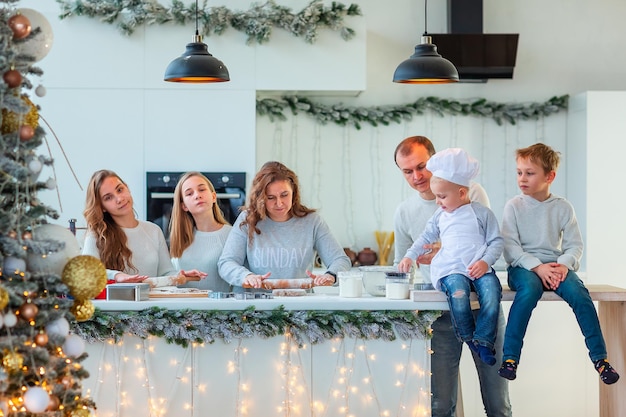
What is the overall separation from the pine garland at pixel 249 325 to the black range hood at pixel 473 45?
2.91 metres

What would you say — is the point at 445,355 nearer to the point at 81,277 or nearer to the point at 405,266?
the point at 405,266

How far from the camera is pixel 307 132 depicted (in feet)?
20.4

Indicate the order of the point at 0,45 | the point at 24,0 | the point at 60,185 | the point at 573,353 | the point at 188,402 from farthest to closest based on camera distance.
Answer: the point at 24,0 < the point at 60,185 < the point at 573,353 < the point at 188,402 < the point at 0,45

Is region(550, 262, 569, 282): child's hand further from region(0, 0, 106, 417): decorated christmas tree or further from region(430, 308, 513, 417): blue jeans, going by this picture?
region(0, 0, 106, 417): decorated christmas tree

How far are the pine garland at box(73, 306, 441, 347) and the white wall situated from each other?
1880 millimetres

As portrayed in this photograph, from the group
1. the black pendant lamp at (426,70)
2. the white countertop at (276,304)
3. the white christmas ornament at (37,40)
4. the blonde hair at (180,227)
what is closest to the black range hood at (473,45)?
the black pendant lamp at (426,70)

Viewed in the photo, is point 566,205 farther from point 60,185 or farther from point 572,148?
point 60,185

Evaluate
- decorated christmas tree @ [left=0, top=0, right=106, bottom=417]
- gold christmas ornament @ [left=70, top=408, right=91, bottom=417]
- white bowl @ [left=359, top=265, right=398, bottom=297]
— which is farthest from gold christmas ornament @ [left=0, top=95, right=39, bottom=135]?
white bowl @ [left=359, top=265, right=398, bottom=297]

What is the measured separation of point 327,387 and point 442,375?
65 centimetres

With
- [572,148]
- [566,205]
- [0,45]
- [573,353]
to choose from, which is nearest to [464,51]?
[572,148]

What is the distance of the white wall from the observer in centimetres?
546

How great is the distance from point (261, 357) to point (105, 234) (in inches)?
40.4

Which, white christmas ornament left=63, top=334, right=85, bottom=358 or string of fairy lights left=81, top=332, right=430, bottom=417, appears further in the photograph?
string of fairy lights left=81, top=332, right=430, bottom=417

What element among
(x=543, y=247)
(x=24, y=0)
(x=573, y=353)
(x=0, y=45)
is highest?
(x=24, y=0)
